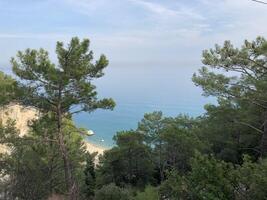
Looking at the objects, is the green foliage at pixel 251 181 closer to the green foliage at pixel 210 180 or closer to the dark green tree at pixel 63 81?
the green foliage at pixel 210 180

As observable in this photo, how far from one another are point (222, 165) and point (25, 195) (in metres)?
15.8

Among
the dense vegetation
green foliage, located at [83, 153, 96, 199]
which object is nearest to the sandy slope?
the dense vegetation

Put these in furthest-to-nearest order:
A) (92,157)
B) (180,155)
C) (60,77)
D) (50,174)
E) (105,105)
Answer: (92,157)
(50,174)
(180,155)
(105,105)
(60,77)

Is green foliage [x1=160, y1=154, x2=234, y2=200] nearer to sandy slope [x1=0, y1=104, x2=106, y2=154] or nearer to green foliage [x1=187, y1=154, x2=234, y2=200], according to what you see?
green foliage [x1=187, y1=154, x2=234, y2=200]

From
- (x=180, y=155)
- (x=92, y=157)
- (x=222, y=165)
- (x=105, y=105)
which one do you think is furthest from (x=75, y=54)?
(x=92, y=157)

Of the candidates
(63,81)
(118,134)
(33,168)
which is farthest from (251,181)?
(33,168)

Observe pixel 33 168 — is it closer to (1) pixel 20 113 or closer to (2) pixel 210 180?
(2) pixel 210 180

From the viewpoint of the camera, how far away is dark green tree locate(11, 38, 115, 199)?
60.6ft

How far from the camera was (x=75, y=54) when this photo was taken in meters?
18.7

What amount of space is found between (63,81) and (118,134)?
7.01 m

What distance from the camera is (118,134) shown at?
24.8m

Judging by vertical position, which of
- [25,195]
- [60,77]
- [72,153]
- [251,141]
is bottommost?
[25,195]

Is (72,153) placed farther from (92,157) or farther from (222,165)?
(222,165)

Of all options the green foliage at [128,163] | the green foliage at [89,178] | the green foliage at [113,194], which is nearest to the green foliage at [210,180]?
the green foliage at [113,194]
